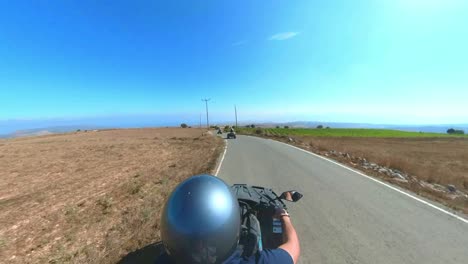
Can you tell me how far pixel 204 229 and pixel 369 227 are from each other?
4503 mm

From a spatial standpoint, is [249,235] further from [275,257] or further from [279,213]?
[279,213]

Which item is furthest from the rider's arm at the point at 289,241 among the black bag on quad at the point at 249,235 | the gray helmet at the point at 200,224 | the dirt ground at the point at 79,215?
the dirt ground at the point at 79,215

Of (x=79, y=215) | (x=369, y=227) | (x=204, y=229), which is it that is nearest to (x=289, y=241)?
(x=204, y=229)

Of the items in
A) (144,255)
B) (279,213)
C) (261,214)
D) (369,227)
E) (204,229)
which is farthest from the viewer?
(369,227)

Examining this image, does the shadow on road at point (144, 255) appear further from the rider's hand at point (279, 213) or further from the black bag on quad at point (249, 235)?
the rider's hand at point (279, 213)

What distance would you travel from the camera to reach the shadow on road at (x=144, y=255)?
4.45 meters

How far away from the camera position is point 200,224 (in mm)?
2154

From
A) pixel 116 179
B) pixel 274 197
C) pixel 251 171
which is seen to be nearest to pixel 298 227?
pixel 274 197

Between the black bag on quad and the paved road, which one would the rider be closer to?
the black bag on quad

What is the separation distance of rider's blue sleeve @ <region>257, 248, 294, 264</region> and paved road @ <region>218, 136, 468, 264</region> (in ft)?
7.00

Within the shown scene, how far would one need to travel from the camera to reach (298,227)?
18.2 feet

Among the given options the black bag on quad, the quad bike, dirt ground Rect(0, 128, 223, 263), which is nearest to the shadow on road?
dirt ground Rect(0, 128, 223, 263)

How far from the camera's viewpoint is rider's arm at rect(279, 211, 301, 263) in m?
2.43

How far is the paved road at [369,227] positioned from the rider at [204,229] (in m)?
2.35
